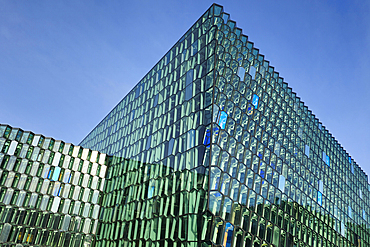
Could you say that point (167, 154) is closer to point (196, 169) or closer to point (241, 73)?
point (196, 169)

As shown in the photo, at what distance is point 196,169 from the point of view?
2200 cm

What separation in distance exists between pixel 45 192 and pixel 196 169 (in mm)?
18742

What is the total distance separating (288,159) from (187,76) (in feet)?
42.8

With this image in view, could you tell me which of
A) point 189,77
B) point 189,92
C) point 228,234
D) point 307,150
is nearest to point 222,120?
point 189,92

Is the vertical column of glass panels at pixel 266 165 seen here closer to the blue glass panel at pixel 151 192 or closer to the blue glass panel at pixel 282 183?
the blue glass panel at pixel 282 183

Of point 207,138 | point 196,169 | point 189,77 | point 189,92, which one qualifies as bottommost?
point 196,169

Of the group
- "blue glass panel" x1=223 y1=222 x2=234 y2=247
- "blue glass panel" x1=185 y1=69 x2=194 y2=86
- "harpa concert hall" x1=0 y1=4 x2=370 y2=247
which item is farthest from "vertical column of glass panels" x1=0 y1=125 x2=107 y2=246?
"blue glass panel" x1=223 y1=222 x2=234 y2=247

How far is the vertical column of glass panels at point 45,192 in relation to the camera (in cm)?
3034

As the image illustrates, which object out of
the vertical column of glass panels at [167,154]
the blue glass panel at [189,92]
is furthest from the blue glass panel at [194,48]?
the blue glass panel at [189,92]

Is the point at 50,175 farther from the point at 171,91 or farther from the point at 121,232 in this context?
the point at 171,91

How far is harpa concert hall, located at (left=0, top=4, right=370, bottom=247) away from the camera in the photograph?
22.5 meters

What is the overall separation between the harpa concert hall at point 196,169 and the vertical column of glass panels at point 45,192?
0.33 feet

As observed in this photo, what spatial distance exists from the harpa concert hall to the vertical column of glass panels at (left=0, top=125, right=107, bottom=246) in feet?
0.33

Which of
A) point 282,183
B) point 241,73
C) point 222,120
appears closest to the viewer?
point 222,120
